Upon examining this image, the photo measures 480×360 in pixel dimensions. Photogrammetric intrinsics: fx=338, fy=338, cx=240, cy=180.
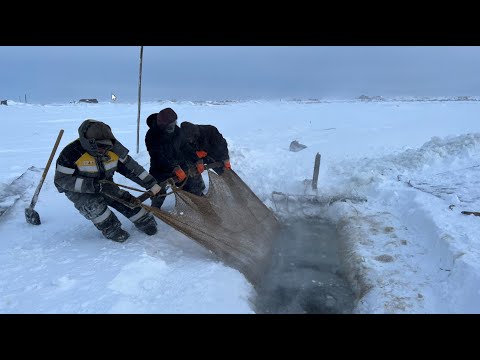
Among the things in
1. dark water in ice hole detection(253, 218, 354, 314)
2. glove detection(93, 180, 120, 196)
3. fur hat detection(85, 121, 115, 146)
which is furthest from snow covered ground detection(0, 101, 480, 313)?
fur hat detection(85, 121, 115, 146)

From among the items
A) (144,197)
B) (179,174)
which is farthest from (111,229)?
(179,174)

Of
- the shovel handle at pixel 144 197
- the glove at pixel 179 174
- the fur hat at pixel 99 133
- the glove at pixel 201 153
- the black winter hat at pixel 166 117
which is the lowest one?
the shovel handle at pixel 144 197

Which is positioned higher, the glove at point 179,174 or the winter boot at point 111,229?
the glove at point 179,174

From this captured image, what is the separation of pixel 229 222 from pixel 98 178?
1829mm

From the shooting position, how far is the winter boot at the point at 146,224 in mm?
4684

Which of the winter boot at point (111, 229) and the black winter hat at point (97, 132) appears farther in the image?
the winter boot at point (111, 229)

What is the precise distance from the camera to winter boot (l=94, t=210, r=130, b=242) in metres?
4.41

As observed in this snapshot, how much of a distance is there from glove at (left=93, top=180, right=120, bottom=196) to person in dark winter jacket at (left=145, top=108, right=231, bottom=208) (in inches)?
28.5

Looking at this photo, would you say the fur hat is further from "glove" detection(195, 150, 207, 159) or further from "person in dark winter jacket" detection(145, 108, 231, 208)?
"glove" detection(195, 150, 207, 159)

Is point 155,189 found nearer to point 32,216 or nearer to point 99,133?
point 99,133

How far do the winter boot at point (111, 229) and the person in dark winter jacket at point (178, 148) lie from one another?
788 mm

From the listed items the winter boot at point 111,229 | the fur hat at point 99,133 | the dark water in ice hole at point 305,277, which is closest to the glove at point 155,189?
the winter boot at point 111,229

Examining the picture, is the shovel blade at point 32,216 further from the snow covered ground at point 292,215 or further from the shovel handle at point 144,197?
the shovel handle at point 144,197
